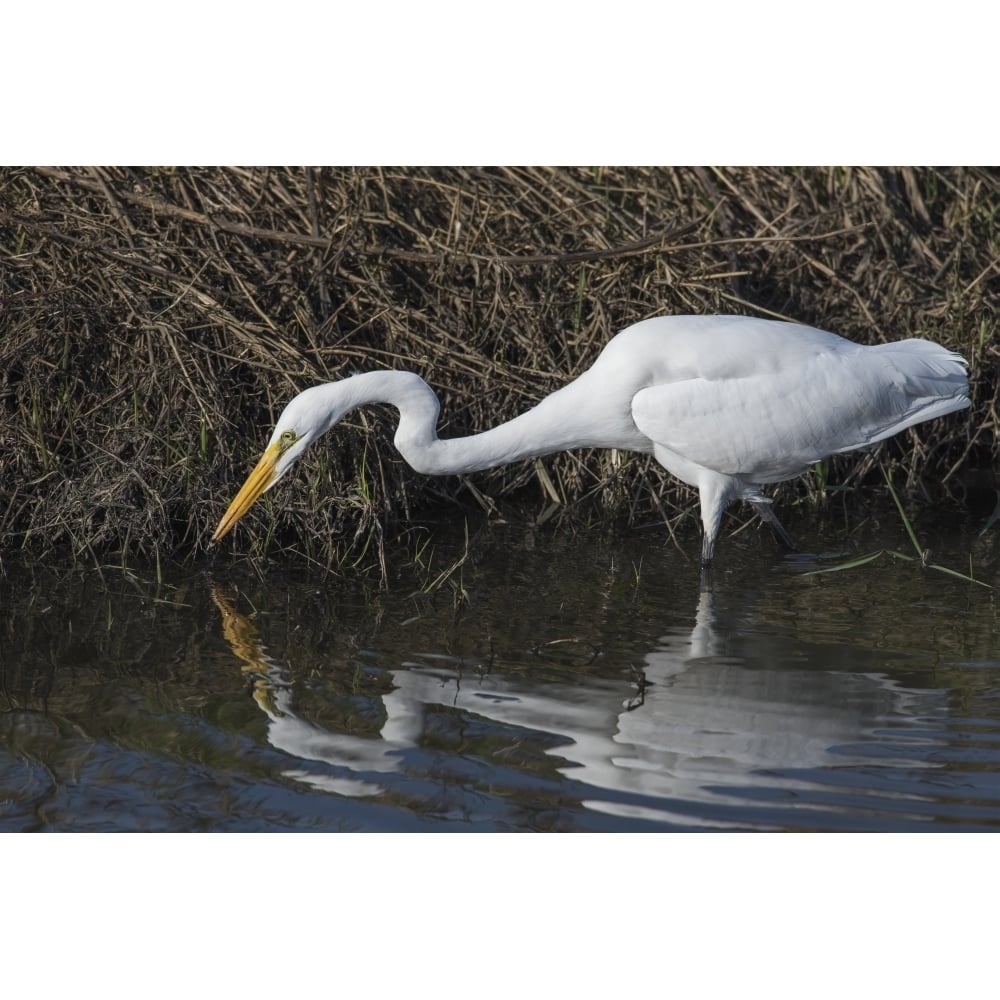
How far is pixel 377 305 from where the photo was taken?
25.2ft

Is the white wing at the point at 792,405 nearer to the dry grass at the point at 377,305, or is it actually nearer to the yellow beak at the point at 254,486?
the dry grass at the point at 377,305

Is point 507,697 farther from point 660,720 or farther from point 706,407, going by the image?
point 706,407

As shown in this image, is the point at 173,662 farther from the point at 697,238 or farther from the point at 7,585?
the point at 697,238

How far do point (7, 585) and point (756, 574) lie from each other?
3673mm

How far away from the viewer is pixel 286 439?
5.98 meters

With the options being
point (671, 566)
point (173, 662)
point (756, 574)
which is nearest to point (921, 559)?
point (756, 574)

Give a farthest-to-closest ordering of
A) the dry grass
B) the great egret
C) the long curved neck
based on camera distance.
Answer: the dry grass, the great egret, the long curved neck

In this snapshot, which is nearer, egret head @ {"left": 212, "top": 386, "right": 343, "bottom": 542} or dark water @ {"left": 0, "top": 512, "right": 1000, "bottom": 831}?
dark water @ {"left": 0, "top": 512, "right": 1000, "bottom": 831}

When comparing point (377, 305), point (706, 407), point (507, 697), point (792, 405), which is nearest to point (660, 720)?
point (507, 697)

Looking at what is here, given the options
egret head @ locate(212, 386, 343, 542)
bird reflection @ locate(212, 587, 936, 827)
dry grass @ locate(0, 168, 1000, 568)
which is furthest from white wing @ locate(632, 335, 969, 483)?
egret head @ locate(212, 386, 343, 542)

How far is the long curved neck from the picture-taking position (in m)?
6.04

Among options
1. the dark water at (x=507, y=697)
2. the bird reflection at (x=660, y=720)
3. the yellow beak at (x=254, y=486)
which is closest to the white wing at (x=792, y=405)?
the dark water at (x=507, y=697)

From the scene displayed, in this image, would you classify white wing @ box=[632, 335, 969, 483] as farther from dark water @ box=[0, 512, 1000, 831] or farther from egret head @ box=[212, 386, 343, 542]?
egret head @ box=[212, 386, 343, 542]

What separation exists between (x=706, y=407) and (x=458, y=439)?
1.18 metres
